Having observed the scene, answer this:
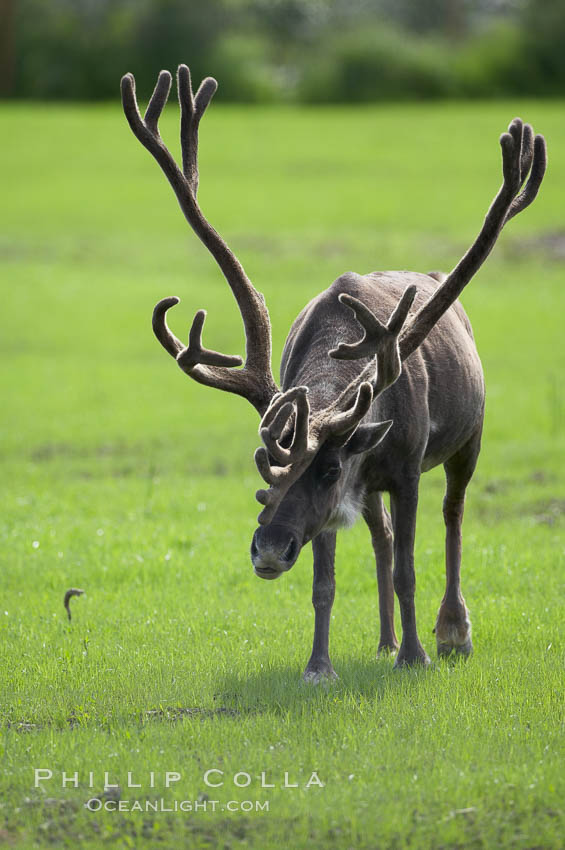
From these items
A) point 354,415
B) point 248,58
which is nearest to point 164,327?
point 354,415

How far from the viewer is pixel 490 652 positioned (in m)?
7.80

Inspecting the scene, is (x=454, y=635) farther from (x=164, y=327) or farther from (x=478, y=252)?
(x=164, y=327)

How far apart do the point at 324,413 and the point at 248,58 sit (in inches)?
1917

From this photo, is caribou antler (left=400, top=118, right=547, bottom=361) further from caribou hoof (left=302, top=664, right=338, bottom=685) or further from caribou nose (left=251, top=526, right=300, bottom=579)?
caribou hoof (left=302, top=664, right=338, bottom=685)

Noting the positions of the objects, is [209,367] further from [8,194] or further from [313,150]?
[313,150]

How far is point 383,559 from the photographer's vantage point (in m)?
8.26

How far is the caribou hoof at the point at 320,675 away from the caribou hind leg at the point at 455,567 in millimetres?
927

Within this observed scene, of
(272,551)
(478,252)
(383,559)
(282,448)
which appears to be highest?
(478,252)

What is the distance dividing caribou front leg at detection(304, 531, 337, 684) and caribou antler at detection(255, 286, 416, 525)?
2.75 feet

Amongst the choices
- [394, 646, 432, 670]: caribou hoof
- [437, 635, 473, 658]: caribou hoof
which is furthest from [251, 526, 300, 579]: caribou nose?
[437, 635, 473, 658]: caribou hoof

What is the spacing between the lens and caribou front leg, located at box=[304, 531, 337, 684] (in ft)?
23.4

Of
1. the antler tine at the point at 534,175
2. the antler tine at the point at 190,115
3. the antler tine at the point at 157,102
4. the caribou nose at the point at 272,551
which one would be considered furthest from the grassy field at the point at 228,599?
the antler tine at the point at 157,102

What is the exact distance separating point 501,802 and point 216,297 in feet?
64.7

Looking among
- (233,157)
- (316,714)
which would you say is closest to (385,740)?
(316,714)
